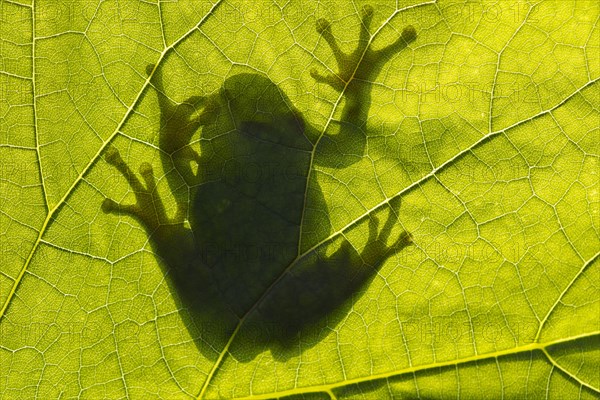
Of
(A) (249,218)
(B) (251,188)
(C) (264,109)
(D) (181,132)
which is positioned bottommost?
(A) (249,218)

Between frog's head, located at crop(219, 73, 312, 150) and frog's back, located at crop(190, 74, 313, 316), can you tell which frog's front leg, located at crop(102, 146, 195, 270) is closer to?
frog's back, located at crop(190, 74, 313, 316)

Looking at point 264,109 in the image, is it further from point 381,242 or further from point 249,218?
point 381,242

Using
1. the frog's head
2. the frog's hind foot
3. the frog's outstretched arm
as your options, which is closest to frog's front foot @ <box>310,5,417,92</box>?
the frog's outstretched arm

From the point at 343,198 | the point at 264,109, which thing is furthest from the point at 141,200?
the point at 343,198

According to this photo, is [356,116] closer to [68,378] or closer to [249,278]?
[249,278]

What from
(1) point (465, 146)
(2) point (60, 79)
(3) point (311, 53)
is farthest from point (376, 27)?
(2) point (60, 79)

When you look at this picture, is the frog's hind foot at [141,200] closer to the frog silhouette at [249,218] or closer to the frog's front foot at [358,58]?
the frog silhouette at [249,218]

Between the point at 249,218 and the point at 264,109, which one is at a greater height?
the point at 264,109
